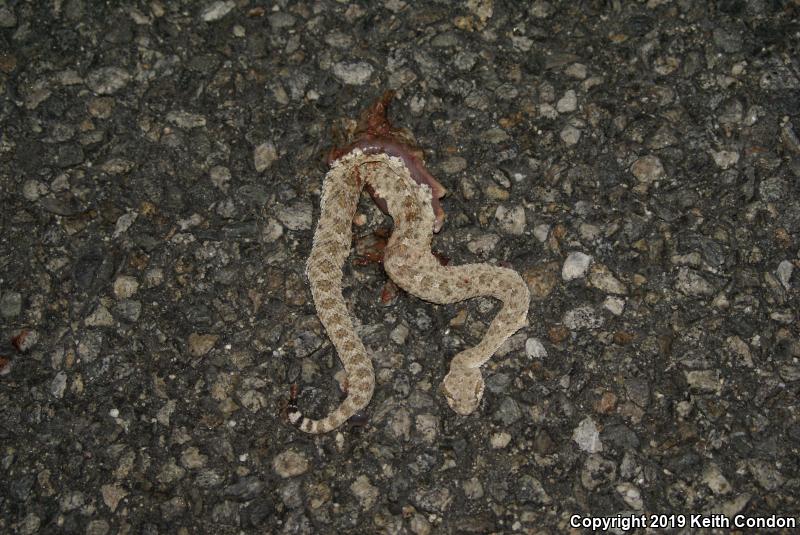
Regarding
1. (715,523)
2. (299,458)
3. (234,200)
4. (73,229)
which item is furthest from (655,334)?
(73,229)

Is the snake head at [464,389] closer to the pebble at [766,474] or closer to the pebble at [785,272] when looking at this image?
the pebble at [766,474]

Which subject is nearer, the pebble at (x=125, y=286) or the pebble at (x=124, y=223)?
the pebble at (x=125, y=286)

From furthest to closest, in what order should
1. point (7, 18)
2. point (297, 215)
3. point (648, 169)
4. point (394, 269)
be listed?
point (7, 18) → point (297, 215) → point (648, 169) → point (394, 269)

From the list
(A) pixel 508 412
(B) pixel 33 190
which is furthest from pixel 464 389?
(B) pixel 33 190

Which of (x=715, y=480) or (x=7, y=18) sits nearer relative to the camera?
(x=715, y=480)

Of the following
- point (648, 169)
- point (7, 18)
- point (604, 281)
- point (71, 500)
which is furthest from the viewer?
point (7, 18)

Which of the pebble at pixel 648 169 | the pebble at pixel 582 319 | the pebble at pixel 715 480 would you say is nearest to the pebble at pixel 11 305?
the pebble at pixel 582 319

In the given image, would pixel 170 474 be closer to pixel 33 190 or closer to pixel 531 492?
pixel 531 492
